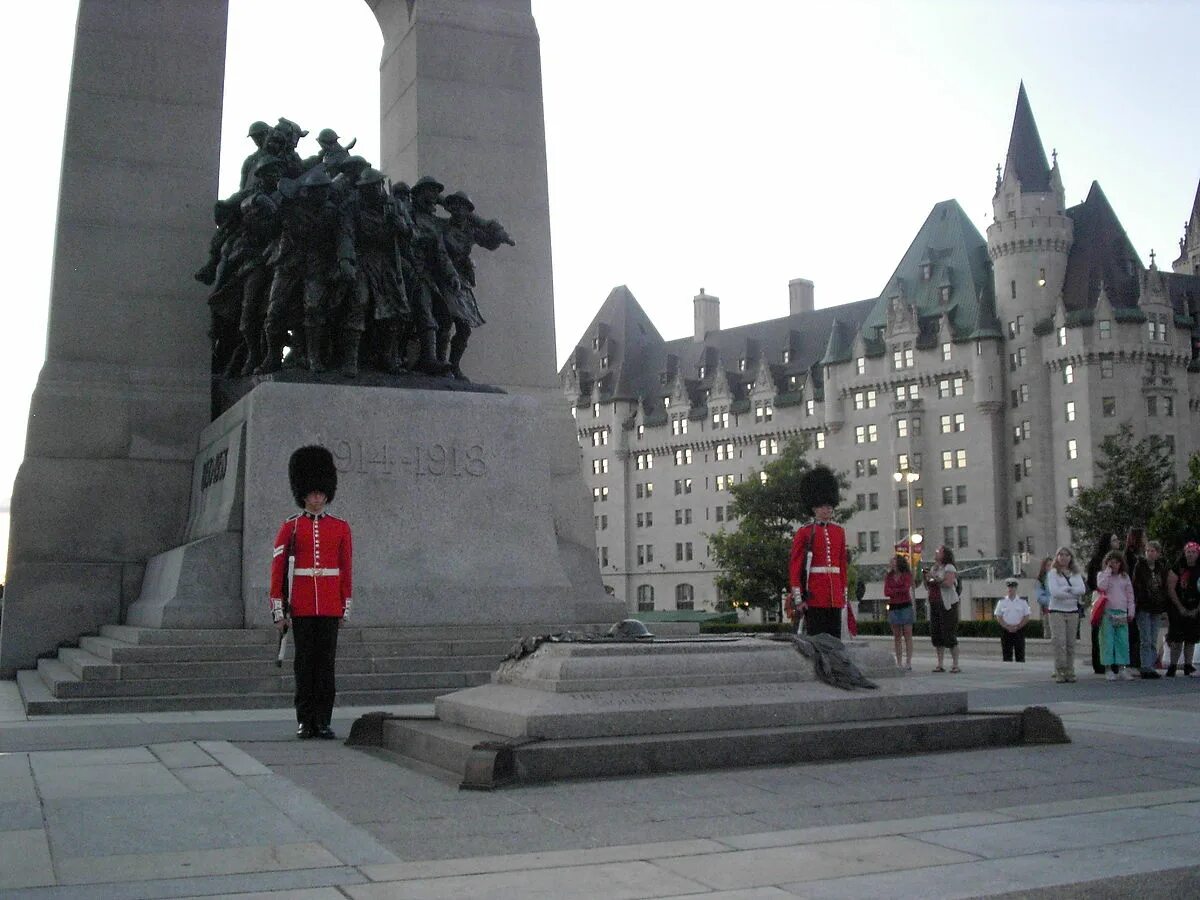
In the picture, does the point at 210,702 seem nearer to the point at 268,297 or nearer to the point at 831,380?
the point at 268,297

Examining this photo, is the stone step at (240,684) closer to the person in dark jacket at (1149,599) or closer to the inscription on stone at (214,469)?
the inscription on stone at (214,469)

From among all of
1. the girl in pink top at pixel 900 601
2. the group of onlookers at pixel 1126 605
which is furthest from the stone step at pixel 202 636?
the girl in pink top at pixel 900 601

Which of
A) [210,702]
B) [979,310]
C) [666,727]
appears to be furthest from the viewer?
[979,310]

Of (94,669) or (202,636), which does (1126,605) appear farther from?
(94,669)

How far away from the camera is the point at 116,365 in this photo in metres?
19.1

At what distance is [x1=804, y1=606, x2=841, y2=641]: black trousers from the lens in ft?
36.7

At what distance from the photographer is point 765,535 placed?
255 feet

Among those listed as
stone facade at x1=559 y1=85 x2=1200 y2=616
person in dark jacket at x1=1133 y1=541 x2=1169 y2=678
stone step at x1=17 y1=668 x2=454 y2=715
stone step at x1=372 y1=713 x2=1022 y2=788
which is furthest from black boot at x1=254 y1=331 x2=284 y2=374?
stone facade at x1=559 y1=85 x2=1200 y2=616

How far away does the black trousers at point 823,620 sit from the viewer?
11195 mm

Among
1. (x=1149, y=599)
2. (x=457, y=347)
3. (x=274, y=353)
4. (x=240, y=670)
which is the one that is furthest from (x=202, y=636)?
(x=1149, y=599)

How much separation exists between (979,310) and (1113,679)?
8554 centimetres

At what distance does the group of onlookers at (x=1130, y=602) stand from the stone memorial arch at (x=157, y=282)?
5998mm

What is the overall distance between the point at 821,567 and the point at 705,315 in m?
118

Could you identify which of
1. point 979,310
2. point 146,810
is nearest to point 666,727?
point 146,810
